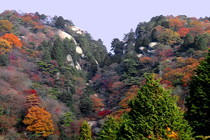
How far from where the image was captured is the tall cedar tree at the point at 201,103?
33.4ft

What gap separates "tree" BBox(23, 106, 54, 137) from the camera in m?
27.8

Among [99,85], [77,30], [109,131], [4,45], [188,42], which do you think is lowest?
[109,131]

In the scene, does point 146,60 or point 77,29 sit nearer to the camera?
point 146,60

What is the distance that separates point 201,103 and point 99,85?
38079 mm

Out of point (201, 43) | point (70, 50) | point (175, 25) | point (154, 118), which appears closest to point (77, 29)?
point (70, 50)

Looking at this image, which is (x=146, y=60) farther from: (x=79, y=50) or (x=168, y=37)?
(x=79, y=50)

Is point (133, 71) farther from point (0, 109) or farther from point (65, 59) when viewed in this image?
point (0, 109)

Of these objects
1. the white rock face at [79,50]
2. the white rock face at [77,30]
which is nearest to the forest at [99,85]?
the white rock face at [79,50]

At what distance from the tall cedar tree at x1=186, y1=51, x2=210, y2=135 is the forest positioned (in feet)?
0.13

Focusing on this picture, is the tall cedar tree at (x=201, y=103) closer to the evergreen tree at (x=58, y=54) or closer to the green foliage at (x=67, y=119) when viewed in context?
the green foliage at (x=67, y=119)

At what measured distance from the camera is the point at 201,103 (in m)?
10.5

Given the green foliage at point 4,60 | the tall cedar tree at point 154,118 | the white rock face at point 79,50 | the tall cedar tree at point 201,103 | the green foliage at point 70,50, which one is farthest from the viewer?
the white rock face at point 79,50

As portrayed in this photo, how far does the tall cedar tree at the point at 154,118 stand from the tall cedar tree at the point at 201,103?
2.66 metres

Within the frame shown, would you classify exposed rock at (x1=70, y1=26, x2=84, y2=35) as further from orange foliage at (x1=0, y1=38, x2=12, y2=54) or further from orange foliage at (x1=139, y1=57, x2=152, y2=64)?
orange foliage at (x1=139, y1=57, x2=152, y2=64)
